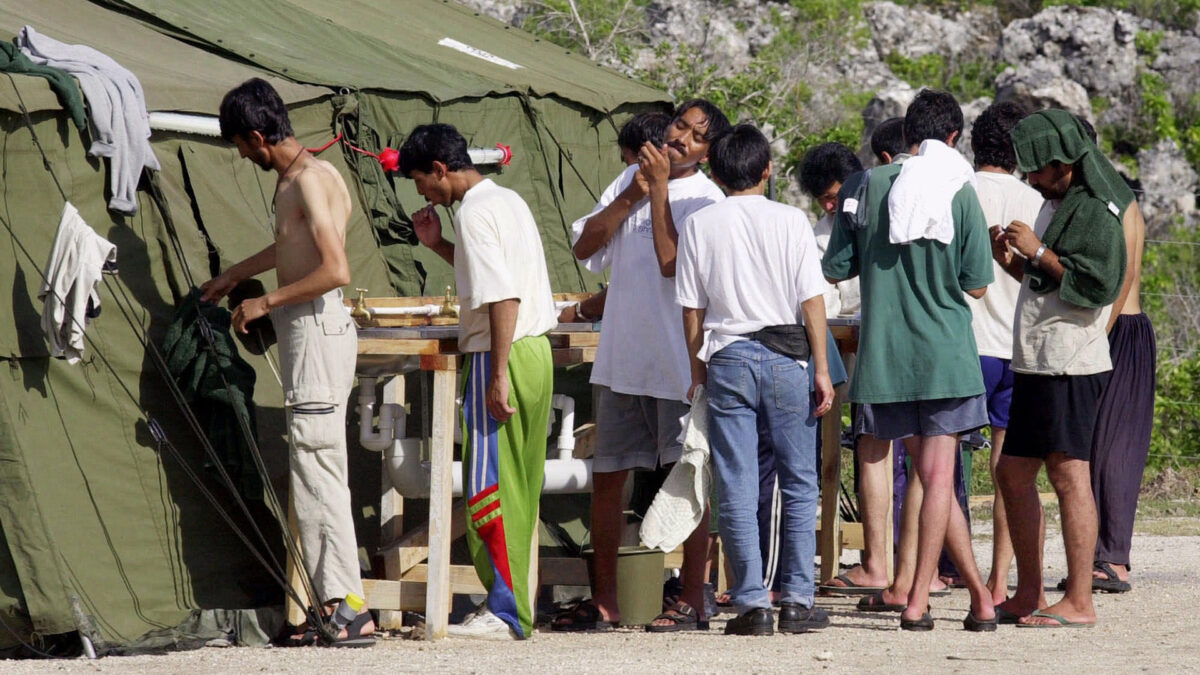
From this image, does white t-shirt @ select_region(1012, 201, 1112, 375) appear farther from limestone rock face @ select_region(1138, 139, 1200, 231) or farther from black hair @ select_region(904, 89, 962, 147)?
limestone rock face @ select_region(1138, 139, 1200, 231)

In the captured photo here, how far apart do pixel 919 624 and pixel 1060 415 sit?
765 mm

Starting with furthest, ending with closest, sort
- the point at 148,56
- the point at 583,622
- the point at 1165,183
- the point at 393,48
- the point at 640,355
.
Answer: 1. the point at 1165,183
2. the point at 393,48
3. the point at 148,56
4. the point at 583,622
5. the point at 640,355

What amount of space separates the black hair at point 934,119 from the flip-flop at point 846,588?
5.60 feet

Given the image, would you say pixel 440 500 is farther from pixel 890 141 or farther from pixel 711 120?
pixel 890 141

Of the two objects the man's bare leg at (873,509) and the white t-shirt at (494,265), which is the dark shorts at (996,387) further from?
the white t-shirt at (494,265)

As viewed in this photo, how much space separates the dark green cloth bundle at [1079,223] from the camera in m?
4.82

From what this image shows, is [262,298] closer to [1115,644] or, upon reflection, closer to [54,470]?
[54,470]

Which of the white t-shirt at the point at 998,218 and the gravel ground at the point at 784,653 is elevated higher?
the white t-shirt at the point at 998,218

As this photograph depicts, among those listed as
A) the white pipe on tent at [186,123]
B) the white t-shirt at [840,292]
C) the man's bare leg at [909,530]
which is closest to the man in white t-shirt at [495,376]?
the white pipe on tent at [186,123]

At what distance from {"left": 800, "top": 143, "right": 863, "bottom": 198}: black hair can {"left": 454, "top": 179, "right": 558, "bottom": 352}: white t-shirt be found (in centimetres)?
172

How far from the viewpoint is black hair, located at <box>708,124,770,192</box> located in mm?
4887

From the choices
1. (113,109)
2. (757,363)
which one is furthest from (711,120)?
(113,109)

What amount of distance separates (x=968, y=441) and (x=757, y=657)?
1.99m

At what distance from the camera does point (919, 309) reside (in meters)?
4.96
